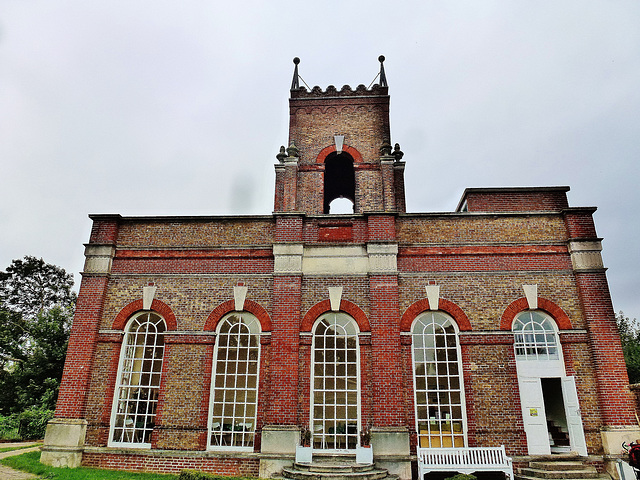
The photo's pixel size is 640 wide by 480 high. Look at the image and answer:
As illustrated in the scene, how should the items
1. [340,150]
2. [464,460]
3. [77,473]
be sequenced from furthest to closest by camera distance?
[340,150] < [77,473] < [464,460]

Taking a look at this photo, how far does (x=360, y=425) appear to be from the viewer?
10.3 meters

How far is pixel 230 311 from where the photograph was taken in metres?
11.5

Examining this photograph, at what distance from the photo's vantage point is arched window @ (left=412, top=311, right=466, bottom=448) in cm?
1024

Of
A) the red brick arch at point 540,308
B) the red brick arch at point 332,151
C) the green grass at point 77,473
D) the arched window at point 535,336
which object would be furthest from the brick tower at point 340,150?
the green grass at point 77,473

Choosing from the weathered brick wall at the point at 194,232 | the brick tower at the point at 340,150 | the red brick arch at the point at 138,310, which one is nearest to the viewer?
the red brick arch at the point at 138,310

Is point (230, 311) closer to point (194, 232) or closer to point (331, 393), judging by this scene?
point (194, 232)

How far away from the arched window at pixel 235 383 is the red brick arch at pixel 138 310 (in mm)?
1378

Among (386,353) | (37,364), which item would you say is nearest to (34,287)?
(37,364)

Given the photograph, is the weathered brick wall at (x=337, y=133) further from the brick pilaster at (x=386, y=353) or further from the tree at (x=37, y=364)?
the tree at (x=37, y=364)

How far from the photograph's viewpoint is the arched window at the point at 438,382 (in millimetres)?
10242

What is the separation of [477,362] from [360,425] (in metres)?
3.40

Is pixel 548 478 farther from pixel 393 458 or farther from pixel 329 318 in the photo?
pixel 329 318

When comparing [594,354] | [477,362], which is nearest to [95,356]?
[477,362]

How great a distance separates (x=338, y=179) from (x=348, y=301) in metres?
5.99
